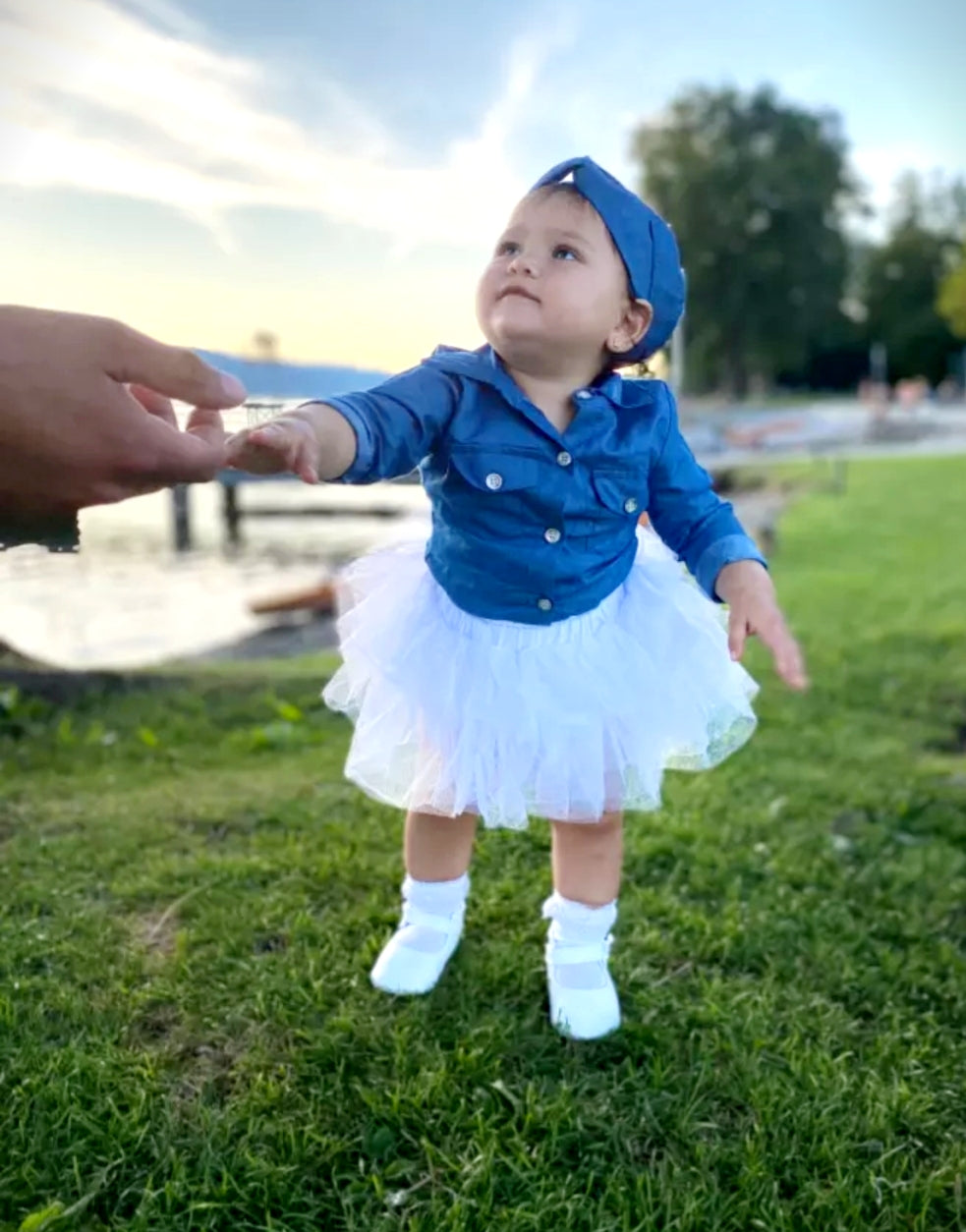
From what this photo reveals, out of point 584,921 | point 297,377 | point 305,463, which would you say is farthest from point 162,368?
point 584,921

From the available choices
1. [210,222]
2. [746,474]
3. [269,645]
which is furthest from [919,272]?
[210,222]

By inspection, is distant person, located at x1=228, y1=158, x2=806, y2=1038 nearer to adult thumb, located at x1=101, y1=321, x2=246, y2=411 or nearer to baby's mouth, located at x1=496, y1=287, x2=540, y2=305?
baby's mouth, located at x1=496, y1=287, x2=540, y2=305

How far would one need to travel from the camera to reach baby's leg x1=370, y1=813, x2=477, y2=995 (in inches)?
83.4

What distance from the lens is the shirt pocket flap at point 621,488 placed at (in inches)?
76.2

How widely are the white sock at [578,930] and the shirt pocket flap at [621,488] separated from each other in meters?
0.71

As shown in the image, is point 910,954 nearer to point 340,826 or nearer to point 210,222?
point 340,826

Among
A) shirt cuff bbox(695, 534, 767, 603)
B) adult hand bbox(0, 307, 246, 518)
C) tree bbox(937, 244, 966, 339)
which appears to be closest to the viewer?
adult hand bbox(0, 307, 246, 518)

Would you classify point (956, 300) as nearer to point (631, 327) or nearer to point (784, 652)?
point (631, 327)

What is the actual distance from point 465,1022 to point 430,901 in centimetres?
23

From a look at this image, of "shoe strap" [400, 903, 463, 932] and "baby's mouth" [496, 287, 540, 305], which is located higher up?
"baby's mouth" [496, 287, 540, 305]

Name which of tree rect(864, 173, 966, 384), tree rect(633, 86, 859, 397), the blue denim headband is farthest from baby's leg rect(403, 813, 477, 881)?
tree rect(864, 173, 966, 384)

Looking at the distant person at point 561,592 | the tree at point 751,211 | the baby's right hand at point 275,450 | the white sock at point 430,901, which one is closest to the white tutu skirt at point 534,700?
the distant person at point 561,592

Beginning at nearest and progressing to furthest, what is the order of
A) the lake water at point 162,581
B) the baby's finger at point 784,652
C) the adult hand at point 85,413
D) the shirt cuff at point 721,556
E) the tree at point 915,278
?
the adult hand at point 85,413 < the baby's finger at point 784,652 < the shirt cuff at point 721,556 < the lake water at point 162,581 < the tree at point 915,278

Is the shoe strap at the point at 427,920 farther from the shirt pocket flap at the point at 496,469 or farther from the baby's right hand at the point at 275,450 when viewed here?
the baby's right hand at the point at 275,450
